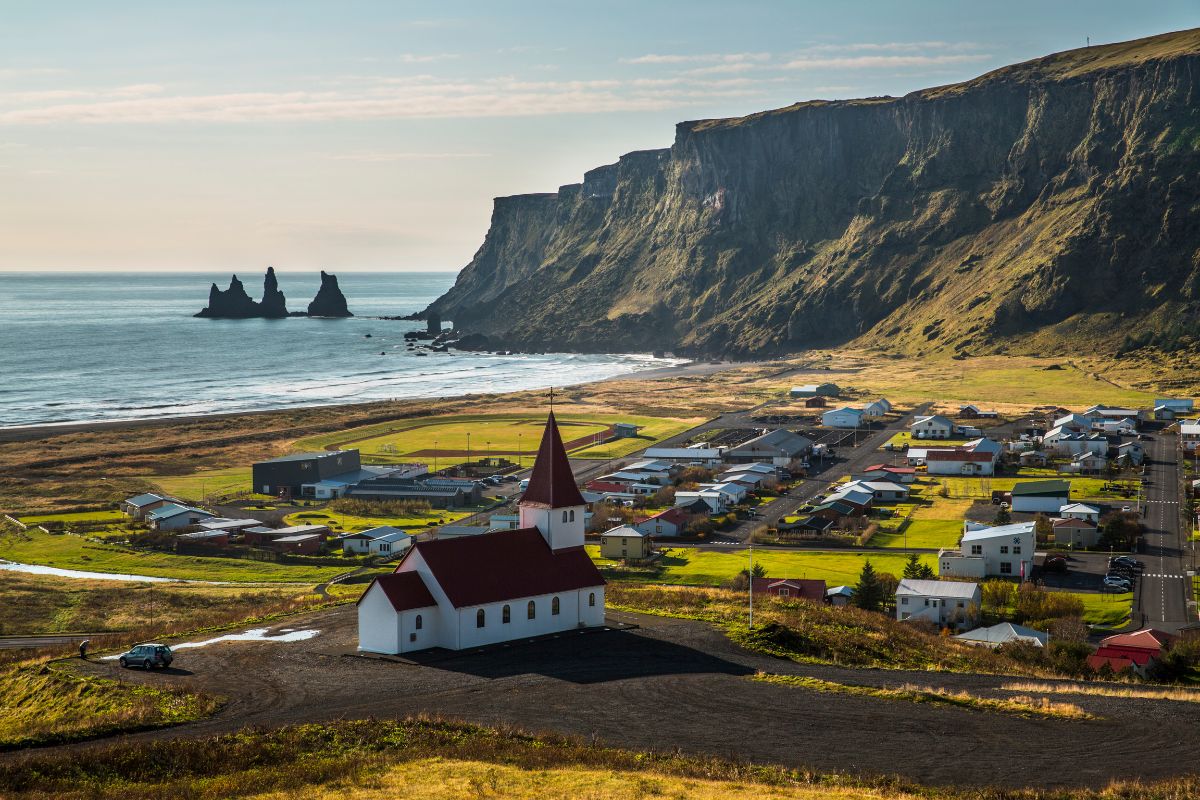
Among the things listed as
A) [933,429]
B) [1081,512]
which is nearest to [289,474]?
[1081,512]

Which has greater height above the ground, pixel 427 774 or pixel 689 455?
pixel 427 774

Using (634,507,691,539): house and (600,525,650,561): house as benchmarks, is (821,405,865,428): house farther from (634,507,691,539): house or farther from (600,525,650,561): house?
(600,525,650,561): house

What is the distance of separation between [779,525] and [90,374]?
13690cm

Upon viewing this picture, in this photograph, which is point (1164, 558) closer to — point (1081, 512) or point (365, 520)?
point (1081, 512)

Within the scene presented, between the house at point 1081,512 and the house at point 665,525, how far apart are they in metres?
23.0

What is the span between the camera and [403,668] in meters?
40.3

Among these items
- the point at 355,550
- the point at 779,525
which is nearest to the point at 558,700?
the point at 355,550

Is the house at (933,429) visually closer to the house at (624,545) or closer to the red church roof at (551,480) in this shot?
the house at (624,545)

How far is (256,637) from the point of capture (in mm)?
45062

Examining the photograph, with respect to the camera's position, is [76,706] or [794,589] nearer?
[76,706]

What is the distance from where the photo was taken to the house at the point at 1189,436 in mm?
103875

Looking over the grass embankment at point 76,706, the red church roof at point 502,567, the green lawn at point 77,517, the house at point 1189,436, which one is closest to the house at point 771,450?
the house at point 1189,436

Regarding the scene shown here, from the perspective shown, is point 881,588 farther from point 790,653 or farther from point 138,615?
point 138,615

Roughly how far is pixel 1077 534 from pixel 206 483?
6389cm
